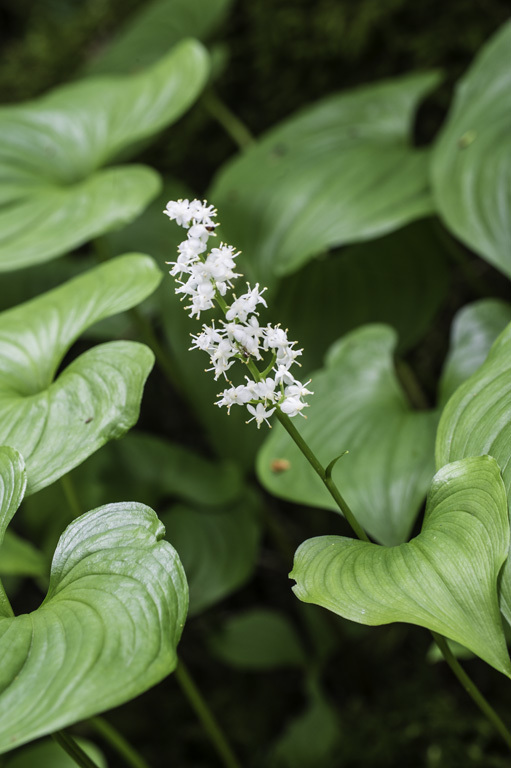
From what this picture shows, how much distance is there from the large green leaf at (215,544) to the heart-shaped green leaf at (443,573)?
3.31 ft

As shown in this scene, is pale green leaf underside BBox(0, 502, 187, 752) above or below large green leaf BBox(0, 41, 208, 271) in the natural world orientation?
below

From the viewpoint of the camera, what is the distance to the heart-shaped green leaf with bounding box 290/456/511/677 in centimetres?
74

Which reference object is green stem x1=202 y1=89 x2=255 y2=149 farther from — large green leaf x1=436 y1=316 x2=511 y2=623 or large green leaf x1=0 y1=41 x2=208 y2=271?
large green leaf x1=436 y1=316 x2=511 y2=623

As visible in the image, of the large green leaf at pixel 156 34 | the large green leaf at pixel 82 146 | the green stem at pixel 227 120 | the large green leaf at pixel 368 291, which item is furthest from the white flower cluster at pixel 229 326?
the large green leaf at pixel 156 34

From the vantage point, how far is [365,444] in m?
1.24

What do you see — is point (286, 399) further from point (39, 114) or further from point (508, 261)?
point (39, 114)

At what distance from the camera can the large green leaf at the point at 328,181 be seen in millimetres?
1611

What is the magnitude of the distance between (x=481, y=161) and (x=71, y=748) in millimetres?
1327

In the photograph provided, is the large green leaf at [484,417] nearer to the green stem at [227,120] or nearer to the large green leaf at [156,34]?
the green stem at [227,120]

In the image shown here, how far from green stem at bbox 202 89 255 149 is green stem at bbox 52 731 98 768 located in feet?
6.18

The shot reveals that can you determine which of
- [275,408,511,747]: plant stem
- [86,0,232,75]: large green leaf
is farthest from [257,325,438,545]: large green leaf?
[86,0,232,75]: large green leaf

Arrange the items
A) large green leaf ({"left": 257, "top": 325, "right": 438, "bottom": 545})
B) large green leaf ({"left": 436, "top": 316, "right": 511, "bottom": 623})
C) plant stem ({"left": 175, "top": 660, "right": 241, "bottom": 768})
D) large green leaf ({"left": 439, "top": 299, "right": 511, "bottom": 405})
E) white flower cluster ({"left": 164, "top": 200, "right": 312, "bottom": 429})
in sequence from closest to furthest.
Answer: white flower cluster ({"left": 164, "top": 200, "right": 312, "bottom": 429}), large green leaf ({"left": 436, "top": 316, "right": 511, "bottom": 623}), large green leaf ({"left": 257, "top": 325, "right": 438, "bottom": 545}), plant stem ({"left": 175, "top": 660, "right": 241, "bottom": 768}), large green leaf ({"left": 439, "top": 299, "right": 511, "bottom": 405})

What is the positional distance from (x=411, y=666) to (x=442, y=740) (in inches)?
14.2

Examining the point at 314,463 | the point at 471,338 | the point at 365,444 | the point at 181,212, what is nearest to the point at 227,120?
the point at 471,338
